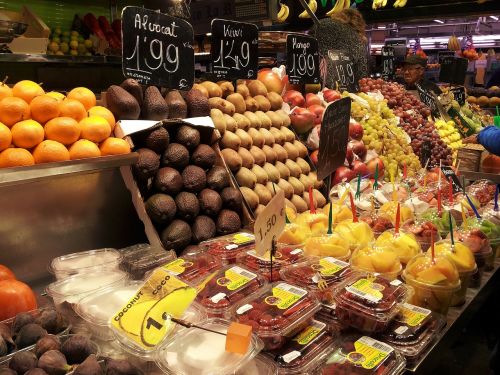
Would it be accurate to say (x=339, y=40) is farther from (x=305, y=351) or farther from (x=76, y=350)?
(x=76, y=350)

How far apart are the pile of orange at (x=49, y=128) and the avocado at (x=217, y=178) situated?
1.56 feet

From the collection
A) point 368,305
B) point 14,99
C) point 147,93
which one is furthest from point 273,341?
point 147,93

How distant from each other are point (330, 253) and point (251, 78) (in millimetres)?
1631

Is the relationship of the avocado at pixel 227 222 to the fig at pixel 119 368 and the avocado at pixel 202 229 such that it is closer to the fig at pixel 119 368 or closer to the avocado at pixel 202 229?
the avocado at pixel 202 229

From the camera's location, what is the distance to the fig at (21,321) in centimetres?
126

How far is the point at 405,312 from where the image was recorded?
1612 millimetres

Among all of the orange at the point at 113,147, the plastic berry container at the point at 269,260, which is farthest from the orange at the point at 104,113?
the plastic berry container at the point at 269,260

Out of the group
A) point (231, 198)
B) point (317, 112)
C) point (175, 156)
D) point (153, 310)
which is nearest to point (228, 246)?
point (231, 198)

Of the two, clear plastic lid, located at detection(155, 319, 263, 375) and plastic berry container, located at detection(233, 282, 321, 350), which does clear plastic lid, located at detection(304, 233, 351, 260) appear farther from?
clear plastic lid, located at detection(155, 319, 263, 375)

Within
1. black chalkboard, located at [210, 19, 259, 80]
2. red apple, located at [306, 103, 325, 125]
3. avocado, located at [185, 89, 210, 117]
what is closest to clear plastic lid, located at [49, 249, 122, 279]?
avocado, located at [185, 89, 210, 117]

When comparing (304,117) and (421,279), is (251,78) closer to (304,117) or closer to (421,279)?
(304,117)

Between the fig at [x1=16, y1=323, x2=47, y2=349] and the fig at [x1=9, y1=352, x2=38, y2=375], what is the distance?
0.09m

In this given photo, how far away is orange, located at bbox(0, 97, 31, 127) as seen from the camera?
70.2 inches

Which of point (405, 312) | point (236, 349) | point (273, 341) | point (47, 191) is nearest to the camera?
→ point (236, 349)
